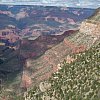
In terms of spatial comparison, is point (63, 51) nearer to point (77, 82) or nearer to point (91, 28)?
point (91, 28)

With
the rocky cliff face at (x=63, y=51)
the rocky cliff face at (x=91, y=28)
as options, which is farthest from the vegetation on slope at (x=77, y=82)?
the rocky cliff face at (x=91, y=28)

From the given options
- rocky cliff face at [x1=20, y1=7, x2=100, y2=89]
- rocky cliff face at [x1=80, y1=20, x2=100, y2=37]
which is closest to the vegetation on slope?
rocky cliff face at [x1=20, y1=7, x2=100, y2=89]

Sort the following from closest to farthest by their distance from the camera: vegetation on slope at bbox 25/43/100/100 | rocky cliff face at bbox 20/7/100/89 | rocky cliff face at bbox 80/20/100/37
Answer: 1. vegetation on slope at bbox 25/43/100/100
2. rocky cliff face at bbox 20/7/100/89
3. rocky cliff face at bbox 80/20/100/37

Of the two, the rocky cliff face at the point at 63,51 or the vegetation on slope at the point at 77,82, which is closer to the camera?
the vegetation on slope at the point at 77,82

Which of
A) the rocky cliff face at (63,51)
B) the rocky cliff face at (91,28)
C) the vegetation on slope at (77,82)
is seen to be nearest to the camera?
the vegetation on slope at (77,82)

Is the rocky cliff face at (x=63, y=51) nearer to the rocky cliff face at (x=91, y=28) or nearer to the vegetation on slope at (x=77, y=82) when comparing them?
the rocky cliff face at (x=91, y=28)

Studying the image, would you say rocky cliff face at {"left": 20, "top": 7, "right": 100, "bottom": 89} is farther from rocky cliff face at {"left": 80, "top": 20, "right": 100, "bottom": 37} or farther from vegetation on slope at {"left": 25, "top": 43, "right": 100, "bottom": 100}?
vegetation on slope at {"left": 25, "top": 43, "right": 100, "bottom": 100}

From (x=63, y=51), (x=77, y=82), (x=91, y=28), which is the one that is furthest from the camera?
(x=63, y=51)

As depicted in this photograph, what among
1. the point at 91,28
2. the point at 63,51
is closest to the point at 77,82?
the point at 91,28
